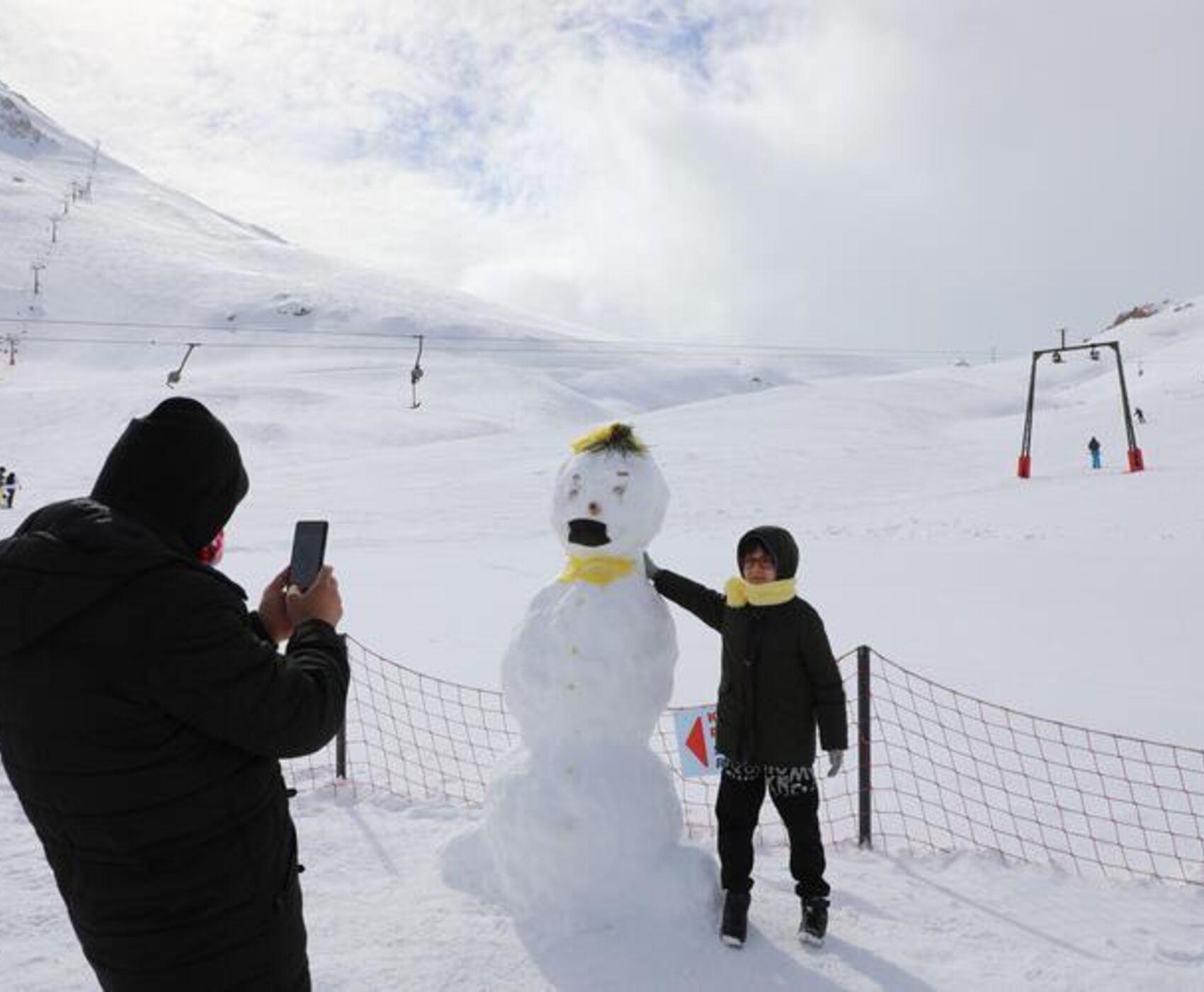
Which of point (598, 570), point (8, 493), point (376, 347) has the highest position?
point (376, 347)

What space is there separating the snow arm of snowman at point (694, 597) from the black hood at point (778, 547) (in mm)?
260

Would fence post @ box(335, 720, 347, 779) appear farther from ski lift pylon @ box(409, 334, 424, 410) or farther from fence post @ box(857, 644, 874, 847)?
ski lift pylon @ box(409, 334, 424, 410)

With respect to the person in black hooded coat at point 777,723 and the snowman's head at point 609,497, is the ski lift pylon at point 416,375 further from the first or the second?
the person in black hooded coat at point 777,723

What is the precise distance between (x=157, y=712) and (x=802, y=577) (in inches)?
372

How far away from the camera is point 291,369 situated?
161ft

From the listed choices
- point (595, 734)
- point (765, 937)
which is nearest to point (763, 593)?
point (595, 734)

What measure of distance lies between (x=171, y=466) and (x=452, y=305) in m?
77.3

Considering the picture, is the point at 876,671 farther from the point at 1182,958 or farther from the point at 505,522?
the point at 505,522

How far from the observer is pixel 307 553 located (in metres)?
1.83

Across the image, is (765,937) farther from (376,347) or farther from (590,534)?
(376,347)

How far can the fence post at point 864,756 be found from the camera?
3.88 m

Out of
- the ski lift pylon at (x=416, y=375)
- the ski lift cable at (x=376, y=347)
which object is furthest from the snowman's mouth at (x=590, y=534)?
the ski lift cable at (x=376, y=347)

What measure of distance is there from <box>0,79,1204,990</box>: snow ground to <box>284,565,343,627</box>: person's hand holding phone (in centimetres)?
179

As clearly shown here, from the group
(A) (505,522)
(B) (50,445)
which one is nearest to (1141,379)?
(A) (505,522)
